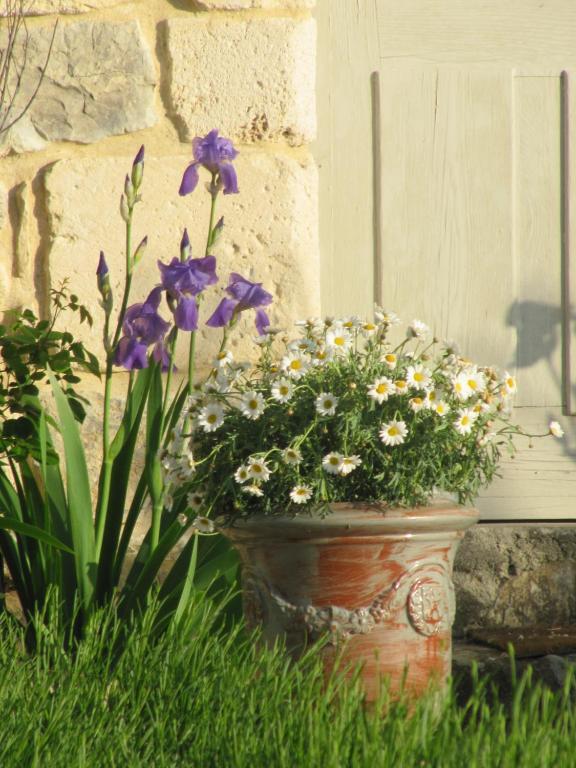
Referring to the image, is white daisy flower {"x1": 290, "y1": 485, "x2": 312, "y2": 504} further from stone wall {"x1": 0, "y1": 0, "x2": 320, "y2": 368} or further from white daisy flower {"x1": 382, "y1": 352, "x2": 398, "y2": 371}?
stone wall {"x1": 0, "y1": 0, "x2": 320, "y2": 368}

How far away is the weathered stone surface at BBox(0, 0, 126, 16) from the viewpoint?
284 centimetres

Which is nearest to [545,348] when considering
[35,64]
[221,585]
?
[221,585]

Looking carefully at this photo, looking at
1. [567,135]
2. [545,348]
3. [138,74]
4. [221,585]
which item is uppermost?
[138,74]

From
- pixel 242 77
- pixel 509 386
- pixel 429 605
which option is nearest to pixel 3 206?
pixel 242 77

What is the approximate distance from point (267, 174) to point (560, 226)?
83 centimetres

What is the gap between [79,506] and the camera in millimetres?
2305

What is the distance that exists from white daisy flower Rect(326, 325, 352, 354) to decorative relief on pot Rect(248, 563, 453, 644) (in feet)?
1.50

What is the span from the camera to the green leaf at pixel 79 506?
2287 millimetres

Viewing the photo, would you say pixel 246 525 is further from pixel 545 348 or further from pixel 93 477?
pixel 545 348

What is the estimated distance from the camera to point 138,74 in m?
2.83

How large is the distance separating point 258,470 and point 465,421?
398 millimetres

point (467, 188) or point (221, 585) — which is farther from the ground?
point (467, 188)

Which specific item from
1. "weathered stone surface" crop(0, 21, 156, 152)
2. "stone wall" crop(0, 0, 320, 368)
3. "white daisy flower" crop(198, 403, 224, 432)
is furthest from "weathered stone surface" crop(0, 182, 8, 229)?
"white daisy flower" crop(198, 403, 224, 432)

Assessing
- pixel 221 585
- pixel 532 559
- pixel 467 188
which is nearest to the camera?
pixel 221 585
